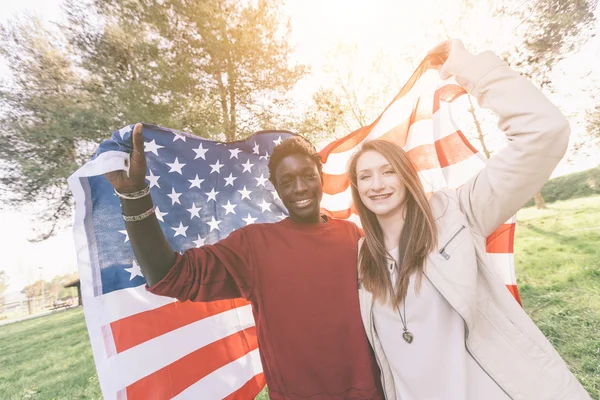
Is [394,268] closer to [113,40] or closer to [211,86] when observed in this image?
[211,86]

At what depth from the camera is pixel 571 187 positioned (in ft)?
67.8

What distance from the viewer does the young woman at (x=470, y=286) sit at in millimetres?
1654

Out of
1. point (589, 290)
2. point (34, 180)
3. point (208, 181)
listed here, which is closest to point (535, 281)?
point (589, 290)

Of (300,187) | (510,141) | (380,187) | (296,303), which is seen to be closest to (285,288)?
(296,303)

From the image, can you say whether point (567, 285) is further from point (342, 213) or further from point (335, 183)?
point (335, 183)

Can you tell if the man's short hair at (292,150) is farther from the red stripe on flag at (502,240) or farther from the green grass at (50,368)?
the green grass at (50,368)

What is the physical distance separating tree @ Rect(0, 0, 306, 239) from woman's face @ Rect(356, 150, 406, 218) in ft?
27.3

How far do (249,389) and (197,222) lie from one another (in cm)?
151

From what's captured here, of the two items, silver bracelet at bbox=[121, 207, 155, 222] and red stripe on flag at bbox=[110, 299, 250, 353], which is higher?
silver bracelet at bbox=[121, 207, 155, 222]

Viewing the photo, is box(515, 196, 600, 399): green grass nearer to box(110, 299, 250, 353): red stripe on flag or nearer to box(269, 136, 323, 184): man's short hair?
box(269, 136, 323, 184): man's short hair

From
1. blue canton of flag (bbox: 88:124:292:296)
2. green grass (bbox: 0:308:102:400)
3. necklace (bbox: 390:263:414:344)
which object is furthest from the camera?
green grass (bbox: 0:308:102:400)

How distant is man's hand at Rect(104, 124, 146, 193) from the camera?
5.98 feet

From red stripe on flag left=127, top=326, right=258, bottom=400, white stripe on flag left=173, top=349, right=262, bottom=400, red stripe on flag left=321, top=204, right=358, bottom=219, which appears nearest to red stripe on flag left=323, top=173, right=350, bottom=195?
red stripe on flag left=321, top=204, right=358, bottom=219

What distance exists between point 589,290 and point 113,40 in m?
13.8
